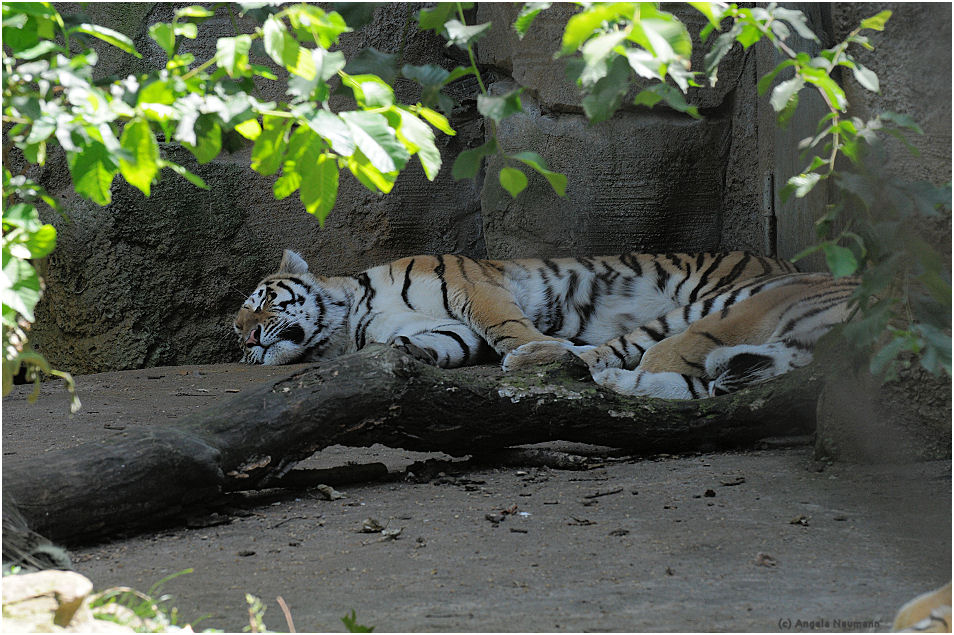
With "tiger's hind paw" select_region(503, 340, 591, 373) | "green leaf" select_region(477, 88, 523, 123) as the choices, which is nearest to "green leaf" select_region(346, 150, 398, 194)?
"green leaf" select_region(477, 88, 523, 123)

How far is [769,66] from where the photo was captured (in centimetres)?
518

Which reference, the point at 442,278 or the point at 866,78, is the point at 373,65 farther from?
the point at 442,278

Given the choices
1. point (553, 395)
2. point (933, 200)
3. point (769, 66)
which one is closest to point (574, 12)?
point (769, 66)

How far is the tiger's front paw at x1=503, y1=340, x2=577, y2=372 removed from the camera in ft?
16.0

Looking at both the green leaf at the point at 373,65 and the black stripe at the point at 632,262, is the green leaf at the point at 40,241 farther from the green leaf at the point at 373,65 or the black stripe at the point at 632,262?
the black stripe at the point at 632,262

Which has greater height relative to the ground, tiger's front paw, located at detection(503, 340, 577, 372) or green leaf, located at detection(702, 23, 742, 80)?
green leaf, located at detection(702, 23, 742, 80)

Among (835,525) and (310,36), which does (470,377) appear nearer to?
(835,525)

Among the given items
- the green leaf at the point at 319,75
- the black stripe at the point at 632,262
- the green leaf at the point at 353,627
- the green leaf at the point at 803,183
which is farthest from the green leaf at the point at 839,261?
A: the black stripe at the point at 632,262

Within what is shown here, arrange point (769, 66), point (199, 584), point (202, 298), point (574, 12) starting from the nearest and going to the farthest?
point (199, 584)
point (769, 66)
point (574, 12)
point (202, 298)

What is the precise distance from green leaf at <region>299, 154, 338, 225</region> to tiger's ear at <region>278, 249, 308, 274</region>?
406 cm

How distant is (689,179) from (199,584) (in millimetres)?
4384

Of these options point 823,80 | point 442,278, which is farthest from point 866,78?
point 442,278

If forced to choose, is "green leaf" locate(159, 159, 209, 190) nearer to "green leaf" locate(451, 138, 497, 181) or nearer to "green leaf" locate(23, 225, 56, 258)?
"green leaf" locate(23, 225, 56, 258)

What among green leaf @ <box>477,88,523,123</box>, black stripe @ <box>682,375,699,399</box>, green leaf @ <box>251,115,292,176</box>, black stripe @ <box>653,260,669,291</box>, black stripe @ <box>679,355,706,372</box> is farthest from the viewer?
black stripe @ <box>653,260,669,291</box>
